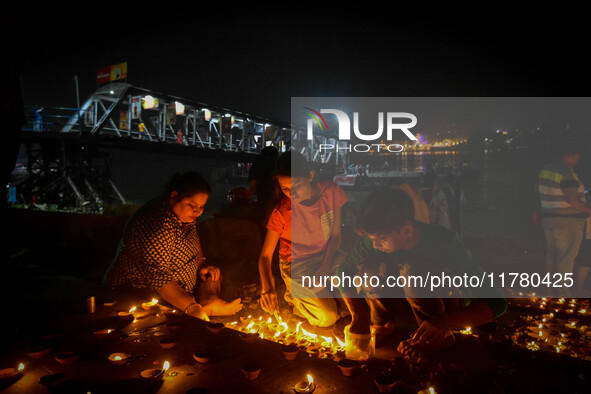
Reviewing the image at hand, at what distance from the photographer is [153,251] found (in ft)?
9.70

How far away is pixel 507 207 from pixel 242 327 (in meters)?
12.3

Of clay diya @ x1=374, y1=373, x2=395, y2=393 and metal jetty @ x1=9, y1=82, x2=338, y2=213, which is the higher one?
metal jetty @ x1=9, y1=82, x2=338, y2=213

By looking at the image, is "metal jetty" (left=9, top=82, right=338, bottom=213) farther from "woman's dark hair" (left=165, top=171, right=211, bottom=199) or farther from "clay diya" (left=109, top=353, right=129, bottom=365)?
"clay diya" (left=109, top=353, right=129, bottom=365)

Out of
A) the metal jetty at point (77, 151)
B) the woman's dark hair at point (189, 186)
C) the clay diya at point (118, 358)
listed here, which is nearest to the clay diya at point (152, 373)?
the clay diya at point (118, 358)

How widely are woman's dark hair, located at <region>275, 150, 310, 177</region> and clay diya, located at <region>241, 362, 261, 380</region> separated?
1.67 metres

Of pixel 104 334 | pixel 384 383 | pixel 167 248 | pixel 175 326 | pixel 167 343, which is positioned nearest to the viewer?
pixel 384 383

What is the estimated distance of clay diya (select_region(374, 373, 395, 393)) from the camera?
1.52 meters

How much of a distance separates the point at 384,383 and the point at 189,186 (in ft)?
6.80

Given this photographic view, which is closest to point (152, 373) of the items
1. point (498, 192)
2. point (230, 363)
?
point (230, 363)

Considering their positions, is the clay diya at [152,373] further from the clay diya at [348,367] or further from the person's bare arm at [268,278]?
the person's bare arm at [268,278]

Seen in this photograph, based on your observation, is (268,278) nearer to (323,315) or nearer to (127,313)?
(323,315)

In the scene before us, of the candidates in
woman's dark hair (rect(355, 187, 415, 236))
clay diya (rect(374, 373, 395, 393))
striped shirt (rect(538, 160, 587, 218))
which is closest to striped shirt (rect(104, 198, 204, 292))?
woman's dark hair (rect(355, 187, 415, 236))

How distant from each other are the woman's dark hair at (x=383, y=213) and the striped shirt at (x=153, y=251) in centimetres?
164

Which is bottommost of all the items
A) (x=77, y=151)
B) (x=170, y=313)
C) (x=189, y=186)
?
(x=170, y=313)
